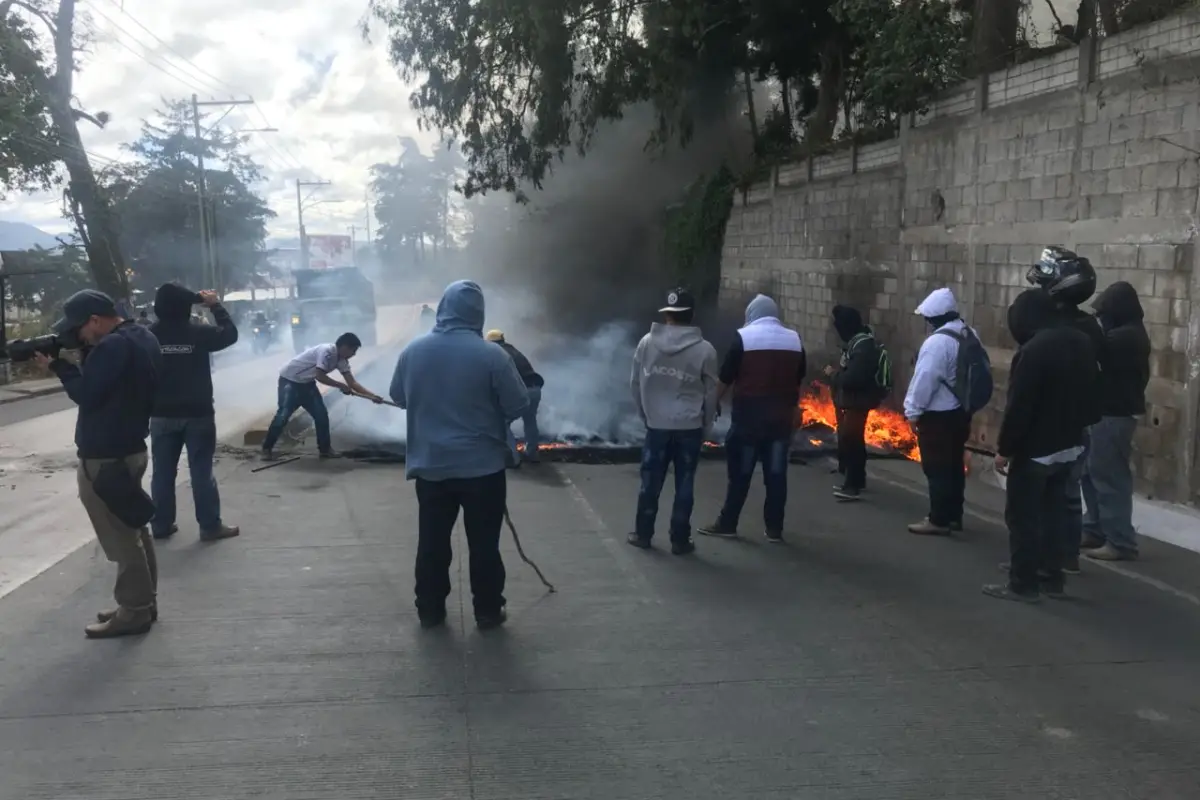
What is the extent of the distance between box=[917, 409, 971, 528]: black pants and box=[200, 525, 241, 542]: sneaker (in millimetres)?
4751

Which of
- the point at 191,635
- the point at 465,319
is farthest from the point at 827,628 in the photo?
the point at 191,635

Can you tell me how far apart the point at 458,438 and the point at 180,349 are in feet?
9.14

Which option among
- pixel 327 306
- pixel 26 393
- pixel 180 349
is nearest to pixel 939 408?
pixel 180 349

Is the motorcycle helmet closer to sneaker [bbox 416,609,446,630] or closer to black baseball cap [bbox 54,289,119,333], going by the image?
sneaker [bbox 416,609,446,630]

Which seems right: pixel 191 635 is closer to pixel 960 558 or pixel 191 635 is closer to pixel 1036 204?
pixel 960 558

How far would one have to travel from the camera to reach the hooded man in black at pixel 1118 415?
6.11 meters

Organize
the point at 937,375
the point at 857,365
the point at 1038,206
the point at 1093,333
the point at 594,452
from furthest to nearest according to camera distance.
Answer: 1. the point at 594,452
2. the point at 1038,206
3. the point at 857,365
4. the point at 937,375
5. the point at 1093,333

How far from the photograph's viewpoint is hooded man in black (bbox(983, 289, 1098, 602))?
5180mm

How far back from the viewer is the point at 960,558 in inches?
250

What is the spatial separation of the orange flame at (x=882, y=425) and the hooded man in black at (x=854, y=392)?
A: 1.35m

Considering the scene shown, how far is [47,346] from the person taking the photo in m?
5.14

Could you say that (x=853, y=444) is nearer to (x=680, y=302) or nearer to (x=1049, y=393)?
(x=680, y=302)

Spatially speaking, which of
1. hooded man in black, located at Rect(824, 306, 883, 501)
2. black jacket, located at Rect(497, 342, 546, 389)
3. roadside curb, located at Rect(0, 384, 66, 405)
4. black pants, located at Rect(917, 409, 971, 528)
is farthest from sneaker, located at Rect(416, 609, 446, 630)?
roadside curb, located at Rect(0, 384, 66, 405)

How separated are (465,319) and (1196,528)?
5.01m
